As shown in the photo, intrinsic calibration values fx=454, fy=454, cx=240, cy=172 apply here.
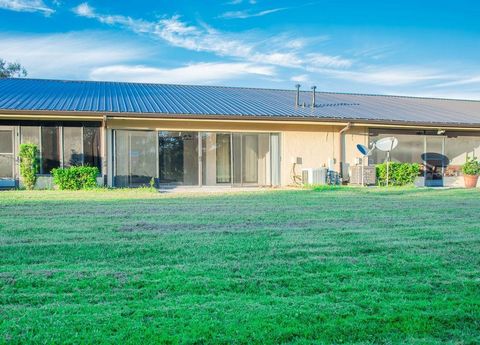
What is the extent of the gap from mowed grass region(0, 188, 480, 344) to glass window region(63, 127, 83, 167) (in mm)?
7251

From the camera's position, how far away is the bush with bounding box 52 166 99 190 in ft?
41.1

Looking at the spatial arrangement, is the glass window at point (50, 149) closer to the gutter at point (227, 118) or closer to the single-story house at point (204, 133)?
the single-story house at point (204, 133)

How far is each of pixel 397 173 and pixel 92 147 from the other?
985 centimetres

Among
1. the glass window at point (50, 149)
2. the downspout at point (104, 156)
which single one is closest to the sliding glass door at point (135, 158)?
the downspout at point (104, 156)

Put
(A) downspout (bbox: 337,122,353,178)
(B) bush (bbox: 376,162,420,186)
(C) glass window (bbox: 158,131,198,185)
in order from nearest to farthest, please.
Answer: (C) glass window (bbox: 158,131,198,185), (B) bush (bbox: 376,162,420,186), (A) downspout (bbox: 337,122,353,178)

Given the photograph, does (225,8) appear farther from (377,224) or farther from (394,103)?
(377,224)

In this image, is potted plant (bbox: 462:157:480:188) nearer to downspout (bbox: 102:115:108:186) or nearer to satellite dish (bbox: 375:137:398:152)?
satellite dish (bbox: 375:137:398:152)

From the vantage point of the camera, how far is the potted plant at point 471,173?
15.7 m

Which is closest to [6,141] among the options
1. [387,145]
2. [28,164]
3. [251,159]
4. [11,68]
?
[28,164]

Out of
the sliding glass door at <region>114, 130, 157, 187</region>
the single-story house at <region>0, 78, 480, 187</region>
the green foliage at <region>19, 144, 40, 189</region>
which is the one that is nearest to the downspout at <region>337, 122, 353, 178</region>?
the single-story house at <region>0, 78, 480, 187</region>

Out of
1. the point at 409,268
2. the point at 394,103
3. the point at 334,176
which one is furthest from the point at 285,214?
the point at 394,103

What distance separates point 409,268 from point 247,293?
1552 mm

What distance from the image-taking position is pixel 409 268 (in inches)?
152

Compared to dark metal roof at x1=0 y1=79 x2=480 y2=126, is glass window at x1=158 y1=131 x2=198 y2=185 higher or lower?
lower
